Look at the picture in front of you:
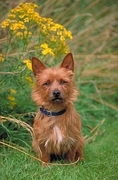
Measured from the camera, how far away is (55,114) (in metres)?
5.26

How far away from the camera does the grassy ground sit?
198 inches

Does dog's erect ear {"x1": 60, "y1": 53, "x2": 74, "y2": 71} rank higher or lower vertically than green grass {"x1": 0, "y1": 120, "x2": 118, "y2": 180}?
higher

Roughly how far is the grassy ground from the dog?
0.68ft

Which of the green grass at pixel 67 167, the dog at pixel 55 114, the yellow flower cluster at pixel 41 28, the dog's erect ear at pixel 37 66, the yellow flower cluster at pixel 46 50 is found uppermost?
the yellow flower cluster at pixel 41 28

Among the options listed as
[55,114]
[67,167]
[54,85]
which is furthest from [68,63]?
[67,167]

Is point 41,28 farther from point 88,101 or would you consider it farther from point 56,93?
point 88,101

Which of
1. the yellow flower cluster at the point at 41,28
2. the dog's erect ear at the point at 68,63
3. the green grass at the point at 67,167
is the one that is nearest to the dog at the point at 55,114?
the dog's erect ear at the point at 68,63

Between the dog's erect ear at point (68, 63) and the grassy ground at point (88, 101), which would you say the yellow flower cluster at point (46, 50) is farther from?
the grassy ground at point (88, 101)

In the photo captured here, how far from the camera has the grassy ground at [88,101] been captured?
A: 5.02 meters

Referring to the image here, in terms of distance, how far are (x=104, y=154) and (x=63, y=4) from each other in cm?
396

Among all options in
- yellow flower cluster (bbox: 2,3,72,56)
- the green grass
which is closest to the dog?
the green grass

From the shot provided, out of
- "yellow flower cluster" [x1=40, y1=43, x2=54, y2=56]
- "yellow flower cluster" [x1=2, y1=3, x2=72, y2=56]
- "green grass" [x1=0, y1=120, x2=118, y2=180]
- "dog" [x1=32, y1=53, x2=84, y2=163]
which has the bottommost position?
"green grass" [x1=0, y1=120, x2=118, y2=180]

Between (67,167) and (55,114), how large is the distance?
22.0 inches

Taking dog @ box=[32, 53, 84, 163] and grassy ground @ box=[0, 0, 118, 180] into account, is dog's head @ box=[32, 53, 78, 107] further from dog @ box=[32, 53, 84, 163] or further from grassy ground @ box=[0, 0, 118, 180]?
grassy ground @ box=[0, 0, 118, 180]
